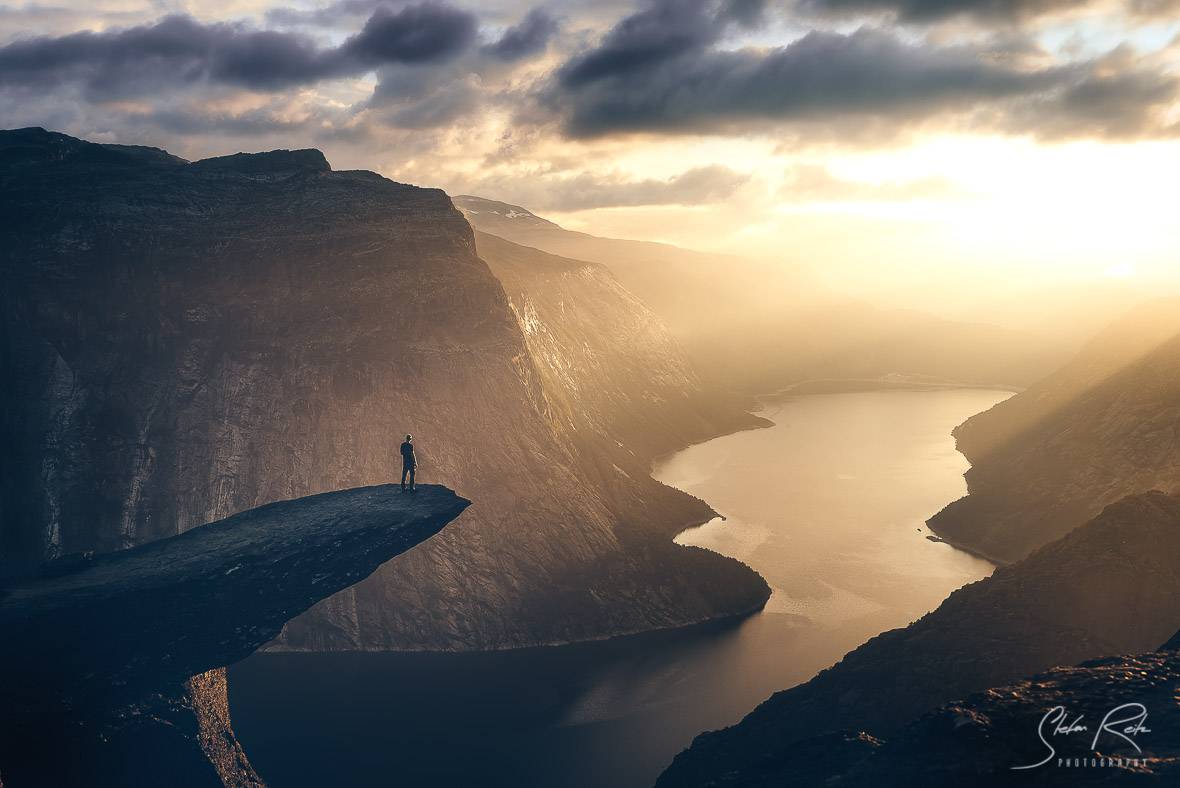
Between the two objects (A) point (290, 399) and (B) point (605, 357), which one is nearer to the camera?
(A) point (290, 399)

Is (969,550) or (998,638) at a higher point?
(998,638)

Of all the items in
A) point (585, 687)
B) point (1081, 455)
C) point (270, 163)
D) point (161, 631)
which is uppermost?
point (270, 163)

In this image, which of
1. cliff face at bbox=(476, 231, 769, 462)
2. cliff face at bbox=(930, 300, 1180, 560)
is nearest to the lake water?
cliff face at bbox=(930, 300, 1180, 560)

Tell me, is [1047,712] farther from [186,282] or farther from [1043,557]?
[186,282]

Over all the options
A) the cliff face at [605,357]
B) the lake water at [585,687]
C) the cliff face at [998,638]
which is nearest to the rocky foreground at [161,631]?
the lake water at [585,687]

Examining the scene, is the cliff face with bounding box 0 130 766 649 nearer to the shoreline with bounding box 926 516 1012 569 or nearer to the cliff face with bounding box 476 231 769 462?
the shoreline with bounding box 926 516 1012 569

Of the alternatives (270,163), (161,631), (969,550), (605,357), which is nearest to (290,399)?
(270,163)

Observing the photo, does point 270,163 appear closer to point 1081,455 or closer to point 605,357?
point 605,357

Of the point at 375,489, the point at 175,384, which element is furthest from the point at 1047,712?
the point at 175,384
